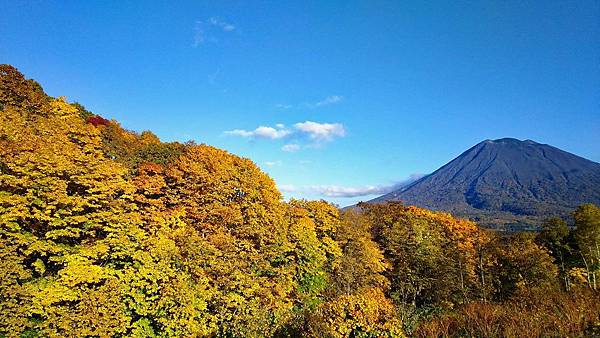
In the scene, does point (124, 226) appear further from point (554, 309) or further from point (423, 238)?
point (423, 238)

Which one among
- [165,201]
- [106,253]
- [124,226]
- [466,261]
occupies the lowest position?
[466,261]

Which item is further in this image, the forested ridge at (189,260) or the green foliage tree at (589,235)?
the green foliage tree at (589,235)

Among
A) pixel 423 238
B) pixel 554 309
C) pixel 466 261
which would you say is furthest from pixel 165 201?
pixel 466 261

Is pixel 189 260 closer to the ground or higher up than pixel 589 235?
higher up

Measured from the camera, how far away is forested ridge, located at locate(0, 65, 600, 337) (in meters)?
14.9

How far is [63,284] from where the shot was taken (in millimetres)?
16859

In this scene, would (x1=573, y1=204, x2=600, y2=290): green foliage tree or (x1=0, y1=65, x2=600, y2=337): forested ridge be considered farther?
(x1=573, y1=204, x2=600, y2=290): green foliage tree

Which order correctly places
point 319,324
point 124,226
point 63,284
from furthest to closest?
point 124,226, point 63,284, point 319,324

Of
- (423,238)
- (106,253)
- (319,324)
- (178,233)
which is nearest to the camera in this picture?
(319,324)

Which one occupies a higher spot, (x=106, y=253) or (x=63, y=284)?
(x=106, y=253)

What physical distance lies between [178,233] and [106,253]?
414cm

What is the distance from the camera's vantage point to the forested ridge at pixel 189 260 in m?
14.9

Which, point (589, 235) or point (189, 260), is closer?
point (189, 260)

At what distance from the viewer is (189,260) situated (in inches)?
787
